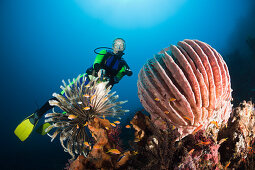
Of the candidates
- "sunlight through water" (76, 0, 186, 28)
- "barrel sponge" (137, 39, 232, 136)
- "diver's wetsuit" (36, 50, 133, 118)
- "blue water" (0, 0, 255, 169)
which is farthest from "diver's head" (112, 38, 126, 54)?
"sunlight through water" (76, 0, 186, 28)

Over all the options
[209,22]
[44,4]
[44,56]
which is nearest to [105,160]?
[209,22]

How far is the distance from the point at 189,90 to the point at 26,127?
20.7ft

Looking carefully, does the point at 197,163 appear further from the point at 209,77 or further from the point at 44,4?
the point at 44,4

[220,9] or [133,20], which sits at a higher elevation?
[133,20]

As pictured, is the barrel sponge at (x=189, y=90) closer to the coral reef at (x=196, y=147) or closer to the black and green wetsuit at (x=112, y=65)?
the coral reef at (x=196, y=147)

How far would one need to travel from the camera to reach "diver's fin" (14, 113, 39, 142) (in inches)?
206

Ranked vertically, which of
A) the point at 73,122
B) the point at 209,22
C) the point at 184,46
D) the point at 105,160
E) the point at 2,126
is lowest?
→ the point at 105,160

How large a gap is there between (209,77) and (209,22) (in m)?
113

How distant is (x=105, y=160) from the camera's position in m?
2.39

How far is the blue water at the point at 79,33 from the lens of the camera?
73.7 m

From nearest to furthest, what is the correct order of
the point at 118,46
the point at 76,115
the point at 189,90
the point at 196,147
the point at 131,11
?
the point at 189,90, the point at 196,147, the point at 76,115, the point at 118,46, the point at 131,11

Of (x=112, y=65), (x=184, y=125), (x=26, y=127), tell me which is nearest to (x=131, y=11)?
(x=112, y=65)

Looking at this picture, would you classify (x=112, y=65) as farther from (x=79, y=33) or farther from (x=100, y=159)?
(x=79, y=33)

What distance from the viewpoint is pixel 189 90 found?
2.18 m
